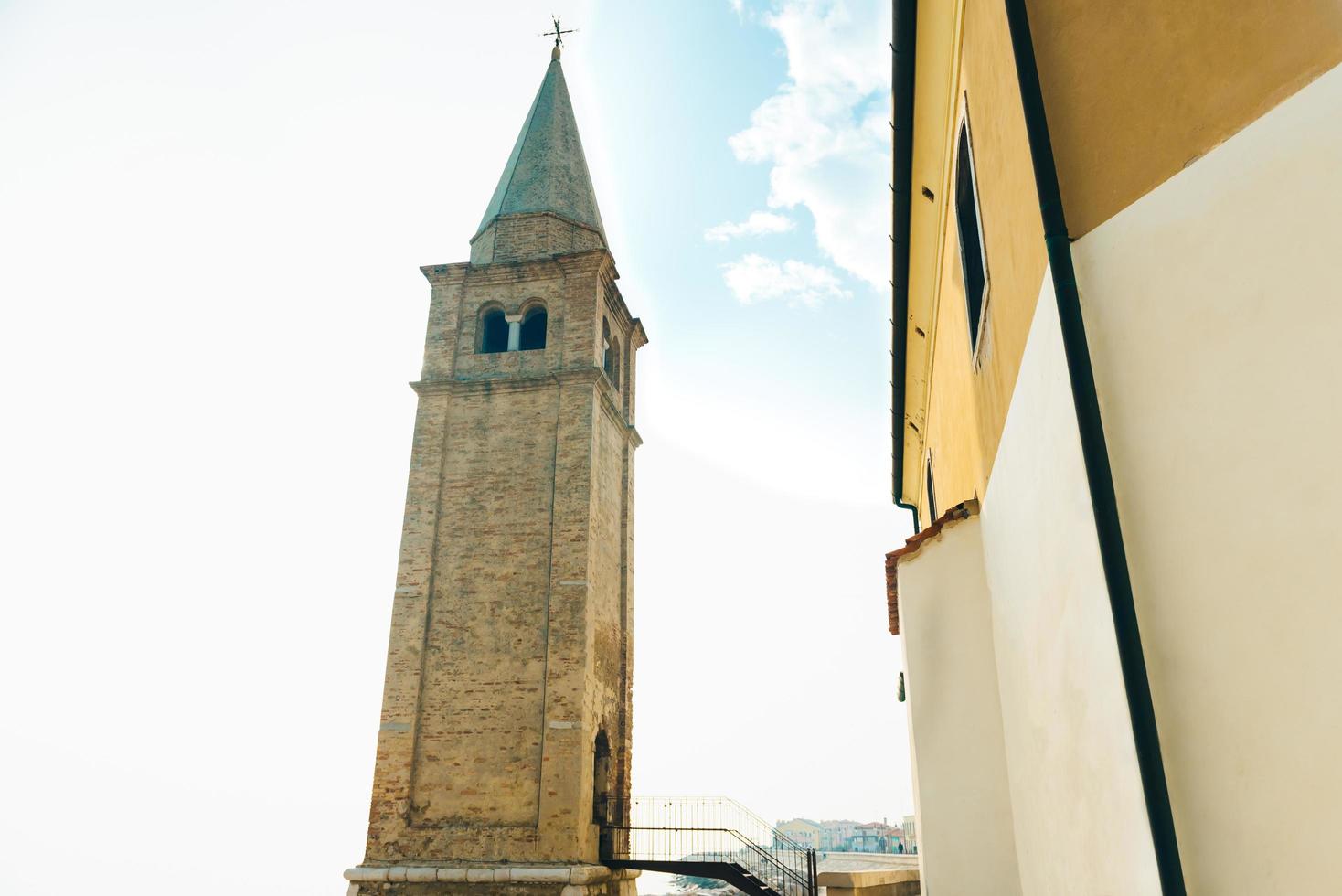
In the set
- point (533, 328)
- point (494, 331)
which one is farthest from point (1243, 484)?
point (494, 331)

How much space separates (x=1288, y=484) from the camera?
8.10 feet

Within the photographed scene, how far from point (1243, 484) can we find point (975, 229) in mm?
3100

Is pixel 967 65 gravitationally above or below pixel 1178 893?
above

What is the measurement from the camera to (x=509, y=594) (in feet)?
56.4

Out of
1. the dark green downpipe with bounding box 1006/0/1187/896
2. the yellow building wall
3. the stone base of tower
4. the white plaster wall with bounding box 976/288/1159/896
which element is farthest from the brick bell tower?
the dark green downpipe with bounding box 1006/0/1187/896

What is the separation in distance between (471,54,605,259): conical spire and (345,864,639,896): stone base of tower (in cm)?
1290

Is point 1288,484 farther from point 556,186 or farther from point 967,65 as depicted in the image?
point 556,186

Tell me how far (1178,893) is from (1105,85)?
269cm

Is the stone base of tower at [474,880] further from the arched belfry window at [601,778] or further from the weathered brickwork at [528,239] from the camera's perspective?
the weathered brickwork at [528,239]

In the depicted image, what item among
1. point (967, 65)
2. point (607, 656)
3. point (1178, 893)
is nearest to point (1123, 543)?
point (1178, 893)

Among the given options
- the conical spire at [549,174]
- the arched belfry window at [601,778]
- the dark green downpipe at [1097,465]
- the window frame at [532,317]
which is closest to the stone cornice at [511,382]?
the window frame at [532,317]

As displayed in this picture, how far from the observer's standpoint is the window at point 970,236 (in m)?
5.11

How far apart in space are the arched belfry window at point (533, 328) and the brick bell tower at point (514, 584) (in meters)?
0.03

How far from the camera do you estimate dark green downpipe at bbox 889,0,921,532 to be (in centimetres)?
563
